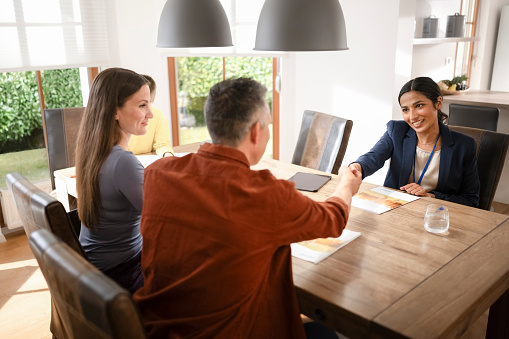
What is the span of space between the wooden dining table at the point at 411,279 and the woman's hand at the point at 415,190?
0.26 meters

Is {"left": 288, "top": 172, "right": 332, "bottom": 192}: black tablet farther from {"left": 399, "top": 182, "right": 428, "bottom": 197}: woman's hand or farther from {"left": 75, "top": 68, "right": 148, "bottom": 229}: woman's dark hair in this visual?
{"left": 75, "top": 68, "right": 148, "bottom": 229}: woman's dark hair

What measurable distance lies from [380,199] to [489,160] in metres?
0.63

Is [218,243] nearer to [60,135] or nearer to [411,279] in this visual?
[411,279]

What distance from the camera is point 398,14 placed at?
3504 millimetres

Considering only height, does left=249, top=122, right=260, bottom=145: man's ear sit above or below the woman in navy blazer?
above

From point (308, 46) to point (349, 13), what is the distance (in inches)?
90.3

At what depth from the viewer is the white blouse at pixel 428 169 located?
2271 millimetres

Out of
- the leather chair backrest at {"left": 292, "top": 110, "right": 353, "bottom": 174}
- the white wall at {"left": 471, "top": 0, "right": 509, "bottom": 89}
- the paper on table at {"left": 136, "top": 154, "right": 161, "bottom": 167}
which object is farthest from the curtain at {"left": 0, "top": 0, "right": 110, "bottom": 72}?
the white wall at {"left": 471, "top": 0, "right": 509, "bottom": 89}

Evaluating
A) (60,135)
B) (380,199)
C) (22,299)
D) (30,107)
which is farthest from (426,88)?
(30,107)

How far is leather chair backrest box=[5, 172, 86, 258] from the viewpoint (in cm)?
143

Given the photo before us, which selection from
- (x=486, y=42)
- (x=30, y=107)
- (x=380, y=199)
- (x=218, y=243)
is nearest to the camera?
(x=218, y=243)

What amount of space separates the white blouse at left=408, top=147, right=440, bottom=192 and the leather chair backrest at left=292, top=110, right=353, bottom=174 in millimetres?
488

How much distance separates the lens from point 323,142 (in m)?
2.84

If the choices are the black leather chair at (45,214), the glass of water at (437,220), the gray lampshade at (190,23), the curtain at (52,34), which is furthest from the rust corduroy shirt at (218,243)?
the curtain at (52,34)
